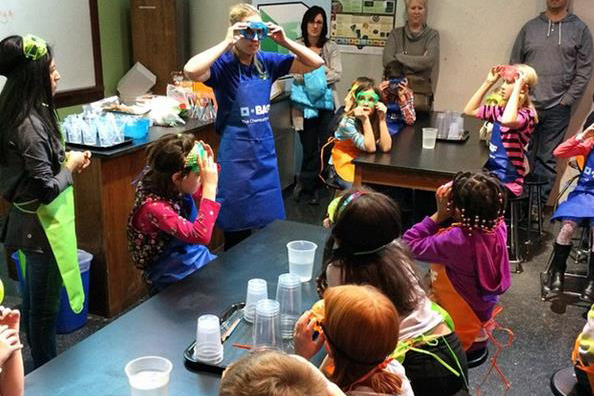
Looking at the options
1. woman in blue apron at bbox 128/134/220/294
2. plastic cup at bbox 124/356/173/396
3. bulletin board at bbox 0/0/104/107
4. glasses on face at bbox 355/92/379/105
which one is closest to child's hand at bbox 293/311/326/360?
plastic cup at bbox 124/356/173/396

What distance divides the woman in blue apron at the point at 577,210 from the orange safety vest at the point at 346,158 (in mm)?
1211

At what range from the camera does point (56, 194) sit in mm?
2293

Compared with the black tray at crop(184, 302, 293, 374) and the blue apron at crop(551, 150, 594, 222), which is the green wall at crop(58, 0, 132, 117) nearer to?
the blue apron at crop(551, 150, 594, 222)

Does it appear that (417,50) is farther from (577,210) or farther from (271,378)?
(271,378)

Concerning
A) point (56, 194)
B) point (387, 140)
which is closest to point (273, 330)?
point (56, 194)

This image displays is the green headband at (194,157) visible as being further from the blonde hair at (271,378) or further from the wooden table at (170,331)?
the blonde hair at (271,378)

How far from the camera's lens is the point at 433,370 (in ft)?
5.53

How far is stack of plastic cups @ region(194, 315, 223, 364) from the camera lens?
1.50 m

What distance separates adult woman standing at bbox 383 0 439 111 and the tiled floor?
1859mm

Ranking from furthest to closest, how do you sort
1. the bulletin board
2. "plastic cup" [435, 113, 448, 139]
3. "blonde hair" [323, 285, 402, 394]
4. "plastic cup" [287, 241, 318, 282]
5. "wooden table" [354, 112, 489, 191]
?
the bulletin board < "plastic cup" [435, 113, 448, 139] < "wooden table" [354, 112, 489, 191] < "plastic cup" [287, 241, 318, 282] < "blonde hair" [323, 285, 402, 394]

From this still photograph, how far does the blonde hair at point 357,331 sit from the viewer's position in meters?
1.19

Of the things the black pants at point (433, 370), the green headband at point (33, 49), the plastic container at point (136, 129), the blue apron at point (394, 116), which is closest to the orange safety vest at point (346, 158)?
the blue apron at point (394, 116)

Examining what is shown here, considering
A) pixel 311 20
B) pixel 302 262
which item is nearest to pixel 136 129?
pixel 302 262

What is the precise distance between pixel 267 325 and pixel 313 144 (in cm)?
384
